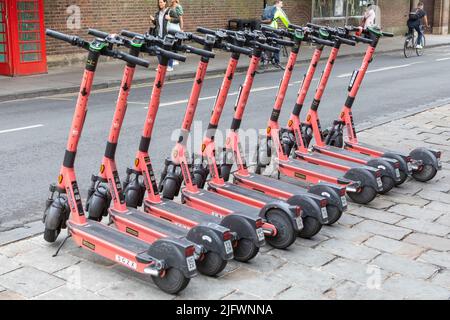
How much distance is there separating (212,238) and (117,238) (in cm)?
69

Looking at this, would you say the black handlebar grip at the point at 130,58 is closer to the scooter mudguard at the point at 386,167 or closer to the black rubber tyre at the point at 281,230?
the black rubber tyre at the point at 281,230

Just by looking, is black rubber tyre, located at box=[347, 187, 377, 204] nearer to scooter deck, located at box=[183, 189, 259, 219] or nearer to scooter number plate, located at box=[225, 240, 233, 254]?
scooter deck, located at box=[183, 189, 259, 219]

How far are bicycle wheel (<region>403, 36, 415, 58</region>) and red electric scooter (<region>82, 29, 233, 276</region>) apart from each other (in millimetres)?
19573

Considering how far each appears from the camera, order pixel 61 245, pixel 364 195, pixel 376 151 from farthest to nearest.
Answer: pixel 376 151, pixel 364 195, pixel 61 245

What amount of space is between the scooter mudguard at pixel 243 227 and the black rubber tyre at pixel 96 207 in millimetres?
992

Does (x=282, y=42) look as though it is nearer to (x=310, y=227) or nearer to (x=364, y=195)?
(x=364, y=195)

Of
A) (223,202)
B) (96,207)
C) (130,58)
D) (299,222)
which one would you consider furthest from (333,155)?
(130,58)

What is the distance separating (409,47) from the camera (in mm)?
24203

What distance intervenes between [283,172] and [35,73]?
11.3m

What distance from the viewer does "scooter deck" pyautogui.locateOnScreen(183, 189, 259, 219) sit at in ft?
18.0

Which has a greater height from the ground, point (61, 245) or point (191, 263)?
point (191, 263)

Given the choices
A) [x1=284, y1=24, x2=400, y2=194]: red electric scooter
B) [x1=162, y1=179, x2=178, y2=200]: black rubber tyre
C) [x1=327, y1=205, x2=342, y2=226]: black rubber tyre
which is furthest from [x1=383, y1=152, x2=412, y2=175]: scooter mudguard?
[x1=162, y1=179, x2=178, y2=200]: black rubber tyre

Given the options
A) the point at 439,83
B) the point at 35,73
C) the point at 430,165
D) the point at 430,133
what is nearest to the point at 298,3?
the point at 439,83
